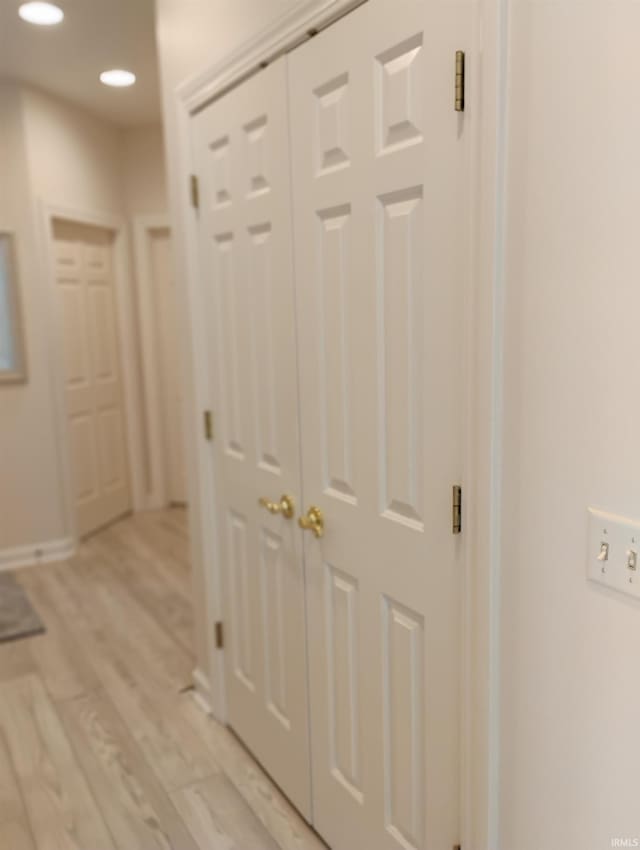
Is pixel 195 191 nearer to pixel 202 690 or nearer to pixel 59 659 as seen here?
pixel 202 690

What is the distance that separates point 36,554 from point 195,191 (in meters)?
2.78

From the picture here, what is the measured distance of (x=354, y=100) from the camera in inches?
54.5

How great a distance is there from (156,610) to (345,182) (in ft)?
8.39

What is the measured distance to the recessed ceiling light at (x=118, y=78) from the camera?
3545mm

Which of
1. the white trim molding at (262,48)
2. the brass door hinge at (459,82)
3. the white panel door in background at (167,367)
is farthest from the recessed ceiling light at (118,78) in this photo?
the brass door hinge at (459,82)

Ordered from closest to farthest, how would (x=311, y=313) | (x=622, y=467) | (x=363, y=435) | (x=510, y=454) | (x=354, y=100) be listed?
(x=622, y=467)
(x=510, y=454)
(x=354, y=100)
(x=363, y=435)
(x=311, y=313)

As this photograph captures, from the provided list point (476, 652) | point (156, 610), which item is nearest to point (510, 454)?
point (476, 652)

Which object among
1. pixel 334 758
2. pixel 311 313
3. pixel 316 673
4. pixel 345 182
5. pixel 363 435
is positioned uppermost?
pixel 345 182

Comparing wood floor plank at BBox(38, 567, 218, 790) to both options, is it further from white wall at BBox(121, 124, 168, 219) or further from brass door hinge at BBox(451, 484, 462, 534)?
white wall at BBox(121, 124, 168, 219)

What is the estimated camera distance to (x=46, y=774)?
218cm

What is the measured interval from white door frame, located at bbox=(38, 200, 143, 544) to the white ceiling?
25.8 inches

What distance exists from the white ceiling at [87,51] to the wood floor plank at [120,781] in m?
2.78

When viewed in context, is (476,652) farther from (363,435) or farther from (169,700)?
(169,700)

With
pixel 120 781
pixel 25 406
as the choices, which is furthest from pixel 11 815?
pixel 25 406
